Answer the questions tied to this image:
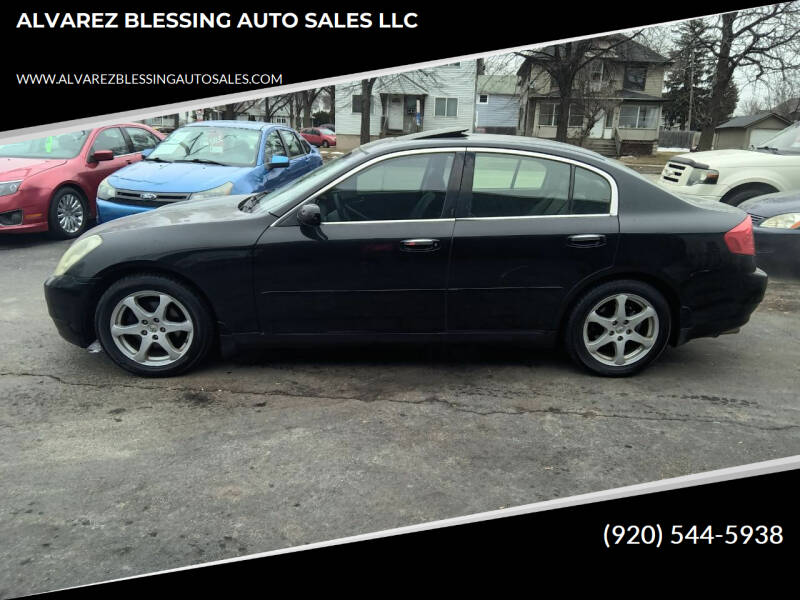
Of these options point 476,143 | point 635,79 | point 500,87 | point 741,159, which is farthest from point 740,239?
point 500,87

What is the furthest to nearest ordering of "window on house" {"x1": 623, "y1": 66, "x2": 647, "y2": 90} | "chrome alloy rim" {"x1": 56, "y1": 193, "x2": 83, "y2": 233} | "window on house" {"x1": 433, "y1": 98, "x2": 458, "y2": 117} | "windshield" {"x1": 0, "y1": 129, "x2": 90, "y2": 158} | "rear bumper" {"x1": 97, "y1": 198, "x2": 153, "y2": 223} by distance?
"window on house" {"x1": 623, "y1": 66, "x2": 647, "y2": 90}
"window on house" {"x1": 433, "y1": 98, "x2": 458, "y2": 117}
"windshield" {"x1": 0, "y1": 129, "x2": 90, "y2": 158}
"chrome alloy rim" {"x1": 56, "y1": 193, "x2": 83, "y2": 233}
"rear bumper" {"x1": 97, "y1": 198, "x2": 153, "y2": 223}

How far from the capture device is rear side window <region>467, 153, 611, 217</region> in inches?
175

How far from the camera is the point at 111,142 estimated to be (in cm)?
1027

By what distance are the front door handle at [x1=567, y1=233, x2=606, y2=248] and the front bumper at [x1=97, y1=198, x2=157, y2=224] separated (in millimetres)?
5469

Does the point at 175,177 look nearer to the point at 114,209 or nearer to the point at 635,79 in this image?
the point at 114,209

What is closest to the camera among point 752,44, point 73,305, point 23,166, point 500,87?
point 73,305

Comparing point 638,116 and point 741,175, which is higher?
point 638,116

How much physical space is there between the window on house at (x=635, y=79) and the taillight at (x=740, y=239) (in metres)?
45.5

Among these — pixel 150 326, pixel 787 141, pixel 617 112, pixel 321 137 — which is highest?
pixel 617 112

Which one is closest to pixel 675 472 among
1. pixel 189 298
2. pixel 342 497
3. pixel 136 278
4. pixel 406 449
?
pixel 406 449

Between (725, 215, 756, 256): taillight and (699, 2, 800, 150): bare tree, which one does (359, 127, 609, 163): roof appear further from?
(699, 2, 800, 150): bare tree

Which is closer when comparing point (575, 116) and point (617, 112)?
point (575, 116)

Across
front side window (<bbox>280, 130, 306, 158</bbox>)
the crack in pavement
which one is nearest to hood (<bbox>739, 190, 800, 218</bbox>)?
the crack in pavement

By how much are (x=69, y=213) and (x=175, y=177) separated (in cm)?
229
